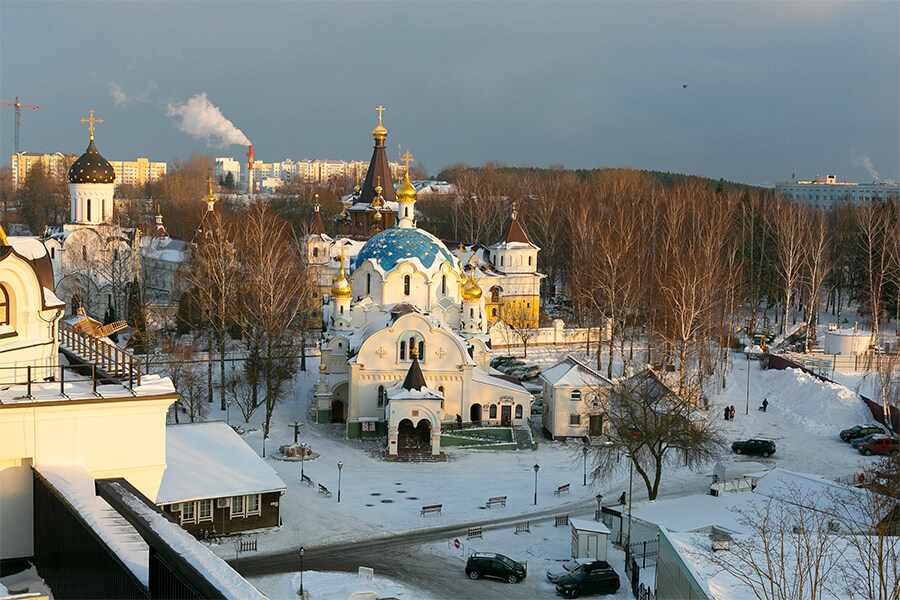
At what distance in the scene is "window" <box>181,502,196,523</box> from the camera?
63.8ft

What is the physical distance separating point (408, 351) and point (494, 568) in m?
12.0

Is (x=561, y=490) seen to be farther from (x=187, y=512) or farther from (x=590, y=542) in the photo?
(x=187, y=512)

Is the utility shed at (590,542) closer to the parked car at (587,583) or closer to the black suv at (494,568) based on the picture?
the parked car at (587,583)

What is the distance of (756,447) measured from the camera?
86.6 ft

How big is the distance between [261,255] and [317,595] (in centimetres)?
1686

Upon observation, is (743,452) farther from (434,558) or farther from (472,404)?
(434,558)

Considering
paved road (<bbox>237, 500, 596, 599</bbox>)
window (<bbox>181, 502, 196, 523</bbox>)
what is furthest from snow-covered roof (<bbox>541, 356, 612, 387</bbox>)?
window (<bbox>181, 502, 196, 523</bbox>)

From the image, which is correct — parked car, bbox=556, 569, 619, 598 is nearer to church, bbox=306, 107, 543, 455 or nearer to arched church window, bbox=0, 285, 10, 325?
church, bbox=306, 107, 543, 455

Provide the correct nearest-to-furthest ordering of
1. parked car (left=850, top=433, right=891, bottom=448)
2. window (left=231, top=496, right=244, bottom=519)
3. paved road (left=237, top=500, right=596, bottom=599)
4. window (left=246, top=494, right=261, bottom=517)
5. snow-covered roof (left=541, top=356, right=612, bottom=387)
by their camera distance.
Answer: paved road (left=237, top=500, right=596, bottom=599), window (left=231, top=496, right=244, bottom=519), window (left=246, top=494, right=261, bottom=517), parked car (left=850, top=433, right=891, bottom=448), snow-covered roof (left=541, top=356, right=612, bottom=387)

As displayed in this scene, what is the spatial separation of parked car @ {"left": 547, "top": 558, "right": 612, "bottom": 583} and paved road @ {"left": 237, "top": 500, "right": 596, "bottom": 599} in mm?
370

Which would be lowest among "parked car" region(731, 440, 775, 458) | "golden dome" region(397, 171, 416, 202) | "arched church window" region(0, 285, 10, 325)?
"parked car" region(731, 440, 775, 458)

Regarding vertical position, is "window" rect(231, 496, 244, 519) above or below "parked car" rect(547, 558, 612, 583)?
above

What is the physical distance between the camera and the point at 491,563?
1752 centimetres

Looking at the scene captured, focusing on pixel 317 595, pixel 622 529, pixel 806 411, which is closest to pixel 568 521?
pixel 622 529
